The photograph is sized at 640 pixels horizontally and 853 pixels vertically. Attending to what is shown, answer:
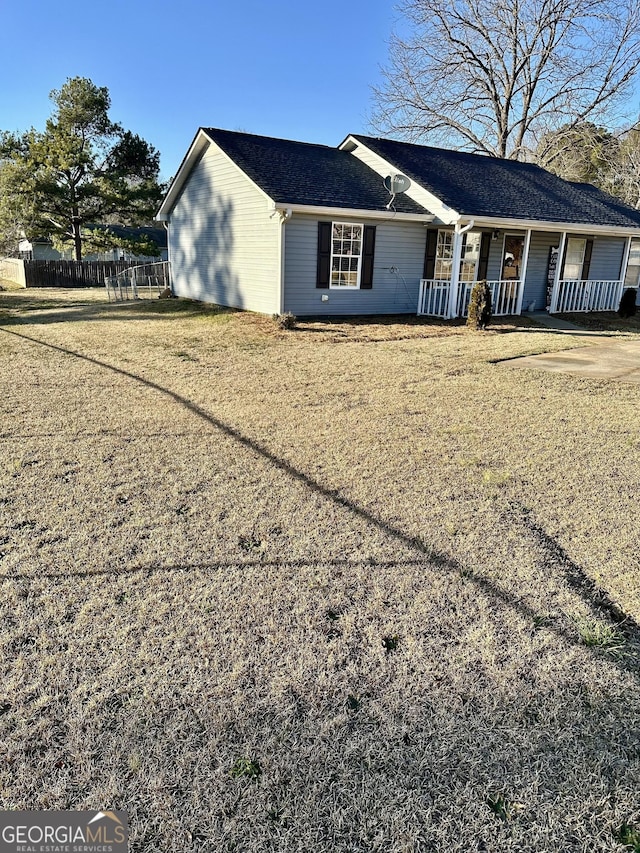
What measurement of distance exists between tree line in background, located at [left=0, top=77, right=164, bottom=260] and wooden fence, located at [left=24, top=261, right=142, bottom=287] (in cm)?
121

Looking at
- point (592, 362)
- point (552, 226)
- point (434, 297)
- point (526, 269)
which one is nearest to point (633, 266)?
point (526, 269)

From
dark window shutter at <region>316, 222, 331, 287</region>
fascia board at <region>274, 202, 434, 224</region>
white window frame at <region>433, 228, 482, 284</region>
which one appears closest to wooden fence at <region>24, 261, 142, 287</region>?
dark window shutter at <region>316, 222, 331, 287</region>

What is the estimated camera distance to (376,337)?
37.7 feet

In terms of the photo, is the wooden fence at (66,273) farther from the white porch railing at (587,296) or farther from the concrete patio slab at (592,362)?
the concrete patio slab at (592,362)

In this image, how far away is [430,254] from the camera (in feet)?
48.2

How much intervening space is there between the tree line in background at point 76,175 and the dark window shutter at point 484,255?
17.4m

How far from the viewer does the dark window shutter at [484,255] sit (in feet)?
50.2

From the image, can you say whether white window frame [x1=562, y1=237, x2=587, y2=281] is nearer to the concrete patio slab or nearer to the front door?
the front door

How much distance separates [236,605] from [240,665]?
425 mm

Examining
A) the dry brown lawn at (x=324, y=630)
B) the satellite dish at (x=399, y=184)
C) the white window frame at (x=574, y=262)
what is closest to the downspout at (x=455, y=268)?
the satellite dish at (x=399, y=184)

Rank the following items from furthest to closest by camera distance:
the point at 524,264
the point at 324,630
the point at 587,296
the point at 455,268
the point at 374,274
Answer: the point at 587,296, the point at 524,264, the point at 374,274, the point at 455,268, the point at 324,630

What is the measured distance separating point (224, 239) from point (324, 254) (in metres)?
3.50

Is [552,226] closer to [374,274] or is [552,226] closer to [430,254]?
[430,254]

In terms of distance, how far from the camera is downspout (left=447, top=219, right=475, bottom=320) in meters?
13.1
